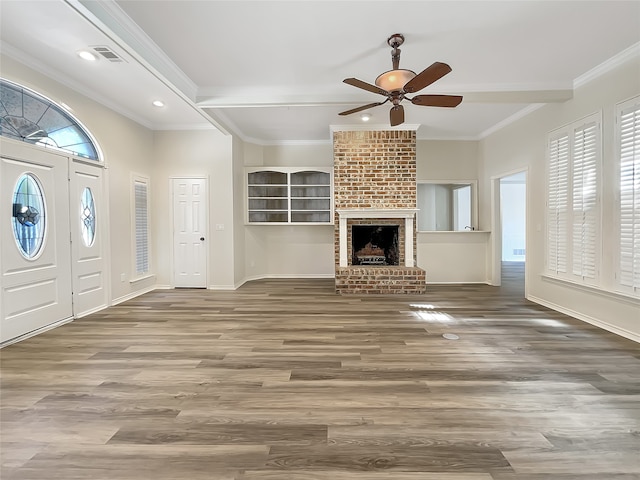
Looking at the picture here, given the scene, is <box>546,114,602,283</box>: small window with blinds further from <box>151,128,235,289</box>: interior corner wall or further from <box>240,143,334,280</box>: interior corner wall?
<box>151,128,235,289</box>: interior corner wall

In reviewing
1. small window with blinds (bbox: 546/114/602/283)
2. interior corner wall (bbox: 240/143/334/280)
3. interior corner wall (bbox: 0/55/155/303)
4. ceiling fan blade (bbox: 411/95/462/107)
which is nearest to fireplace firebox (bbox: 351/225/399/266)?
interior corner wall (bbox: 240/143/334/280)

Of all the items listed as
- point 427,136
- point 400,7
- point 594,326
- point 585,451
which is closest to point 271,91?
point 400,7

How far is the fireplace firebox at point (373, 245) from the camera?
6.19 metres

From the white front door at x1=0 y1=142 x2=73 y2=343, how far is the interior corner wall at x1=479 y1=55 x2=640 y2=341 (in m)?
6.27

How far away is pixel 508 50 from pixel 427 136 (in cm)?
303

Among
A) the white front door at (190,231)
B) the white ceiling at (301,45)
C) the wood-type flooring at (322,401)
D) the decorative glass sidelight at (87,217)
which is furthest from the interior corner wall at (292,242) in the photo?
the wood-type flooring at (322,401)

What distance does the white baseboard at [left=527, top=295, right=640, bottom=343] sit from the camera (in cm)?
323

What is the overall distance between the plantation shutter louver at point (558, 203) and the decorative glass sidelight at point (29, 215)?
20.8 ft

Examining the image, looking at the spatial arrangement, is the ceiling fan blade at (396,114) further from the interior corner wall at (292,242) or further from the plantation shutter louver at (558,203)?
the interior corner wall at (292,242)

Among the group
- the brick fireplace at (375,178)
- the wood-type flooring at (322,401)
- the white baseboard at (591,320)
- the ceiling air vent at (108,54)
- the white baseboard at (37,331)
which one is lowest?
the wood-type flooring at (322,401)

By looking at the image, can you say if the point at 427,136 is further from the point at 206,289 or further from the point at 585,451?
the point at 585,451

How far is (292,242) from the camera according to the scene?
7.01 metres

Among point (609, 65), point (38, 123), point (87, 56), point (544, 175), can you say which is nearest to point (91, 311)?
point (38, 123)

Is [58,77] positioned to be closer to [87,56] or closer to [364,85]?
[87,56]
